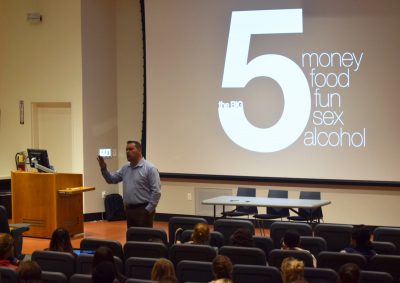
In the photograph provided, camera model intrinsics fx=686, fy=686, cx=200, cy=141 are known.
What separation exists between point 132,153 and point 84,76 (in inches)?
182

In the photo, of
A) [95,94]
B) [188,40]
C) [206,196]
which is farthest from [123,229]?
[188,40]

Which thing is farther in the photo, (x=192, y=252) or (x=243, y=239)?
(x=243, y=239)

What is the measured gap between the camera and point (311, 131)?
37.6 feet

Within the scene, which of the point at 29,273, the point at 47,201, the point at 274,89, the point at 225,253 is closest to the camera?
the point at 29,273

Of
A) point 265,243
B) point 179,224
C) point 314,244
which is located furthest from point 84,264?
point 314,244

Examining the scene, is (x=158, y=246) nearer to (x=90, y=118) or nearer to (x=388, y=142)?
(x=388, y=142)

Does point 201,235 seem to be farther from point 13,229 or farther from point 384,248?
point 13,229

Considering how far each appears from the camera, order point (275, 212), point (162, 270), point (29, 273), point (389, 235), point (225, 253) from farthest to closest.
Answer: point (275, 212)
point (389, 235)
point (225, 253)
point (162, 270)
point (29, 273)

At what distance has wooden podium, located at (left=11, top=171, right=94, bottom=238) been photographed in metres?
10.5

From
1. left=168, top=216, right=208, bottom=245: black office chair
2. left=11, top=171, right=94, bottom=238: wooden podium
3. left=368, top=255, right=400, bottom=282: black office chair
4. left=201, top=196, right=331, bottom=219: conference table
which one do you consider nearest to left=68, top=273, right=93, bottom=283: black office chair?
left=368, top=255, right=400, bottom=282: black office chair

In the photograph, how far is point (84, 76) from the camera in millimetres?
12594

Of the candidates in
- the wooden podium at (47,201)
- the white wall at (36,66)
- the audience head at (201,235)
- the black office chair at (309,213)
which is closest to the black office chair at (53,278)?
the audience head at (201,235)

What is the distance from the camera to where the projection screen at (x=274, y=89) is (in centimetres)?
1102

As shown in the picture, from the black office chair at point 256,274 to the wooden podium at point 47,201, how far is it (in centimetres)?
557
